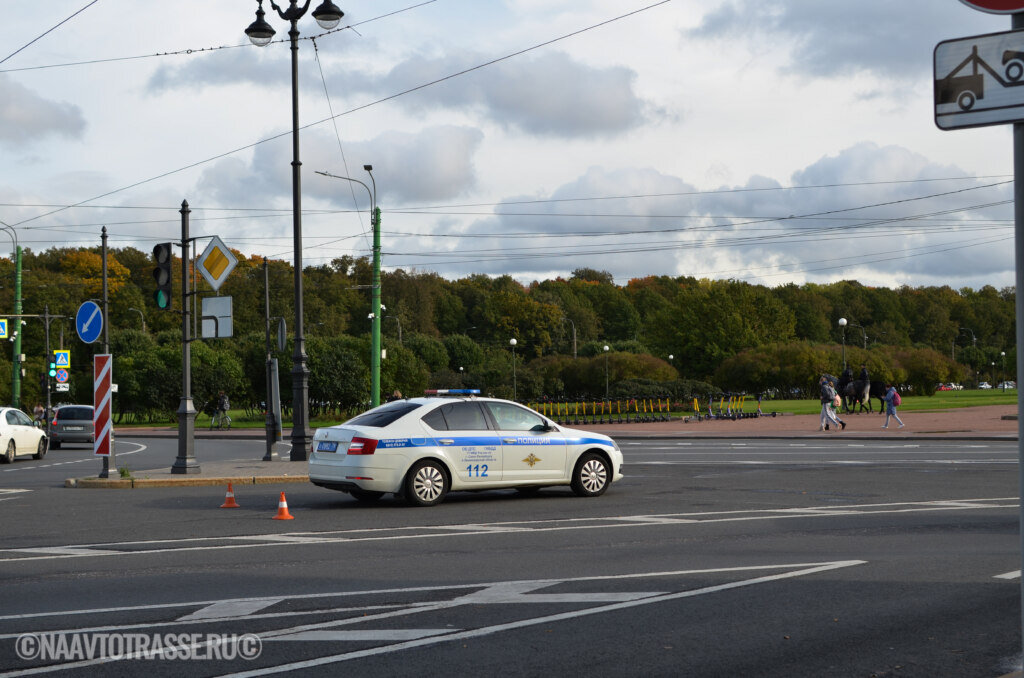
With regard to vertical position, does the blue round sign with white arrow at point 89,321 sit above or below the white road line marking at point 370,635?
above

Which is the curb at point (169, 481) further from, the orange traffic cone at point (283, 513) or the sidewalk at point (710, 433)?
the orange traffic cone at point (283, 513)

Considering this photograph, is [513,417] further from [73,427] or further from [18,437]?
[73,427]

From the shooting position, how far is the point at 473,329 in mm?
133500

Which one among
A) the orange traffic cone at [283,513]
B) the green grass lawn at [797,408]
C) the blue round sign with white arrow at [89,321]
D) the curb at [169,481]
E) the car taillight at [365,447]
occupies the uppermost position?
the blue round sign with white arrow at [89,321]

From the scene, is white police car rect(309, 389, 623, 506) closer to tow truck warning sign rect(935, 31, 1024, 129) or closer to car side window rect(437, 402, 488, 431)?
car side window rect(437, 402, 488, 431)

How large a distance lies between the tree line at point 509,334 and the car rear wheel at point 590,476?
70.7 ft

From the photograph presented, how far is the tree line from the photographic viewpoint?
69.9m

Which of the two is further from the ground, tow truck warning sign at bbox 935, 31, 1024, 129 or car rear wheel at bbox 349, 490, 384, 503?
tow truck warning sign at bbox 935, 31, 1024, 129

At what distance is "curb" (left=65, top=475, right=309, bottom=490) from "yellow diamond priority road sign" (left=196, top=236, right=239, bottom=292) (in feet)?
11.8

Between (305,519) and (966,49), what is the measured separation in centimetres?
1095

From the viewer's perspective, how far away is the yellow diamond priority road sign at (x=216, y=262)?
2109 centimetres

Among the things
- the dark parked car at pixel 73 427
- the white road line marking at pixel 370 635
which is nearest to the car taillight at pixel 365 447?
the white road line marking at pixel 370 635

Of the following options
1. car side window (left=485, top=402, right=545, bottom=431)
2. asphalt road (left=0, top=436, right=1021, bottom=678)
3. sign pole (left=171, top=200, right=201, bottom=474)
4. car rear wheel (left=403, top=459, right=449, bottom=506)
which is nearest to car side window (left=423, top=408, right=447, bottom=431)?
car rear wheel (left=403, top=459, right=449, bottom=506)

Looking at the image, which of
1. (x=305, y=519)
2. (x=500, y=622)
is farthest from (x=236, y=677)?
(x=305, y=519)
